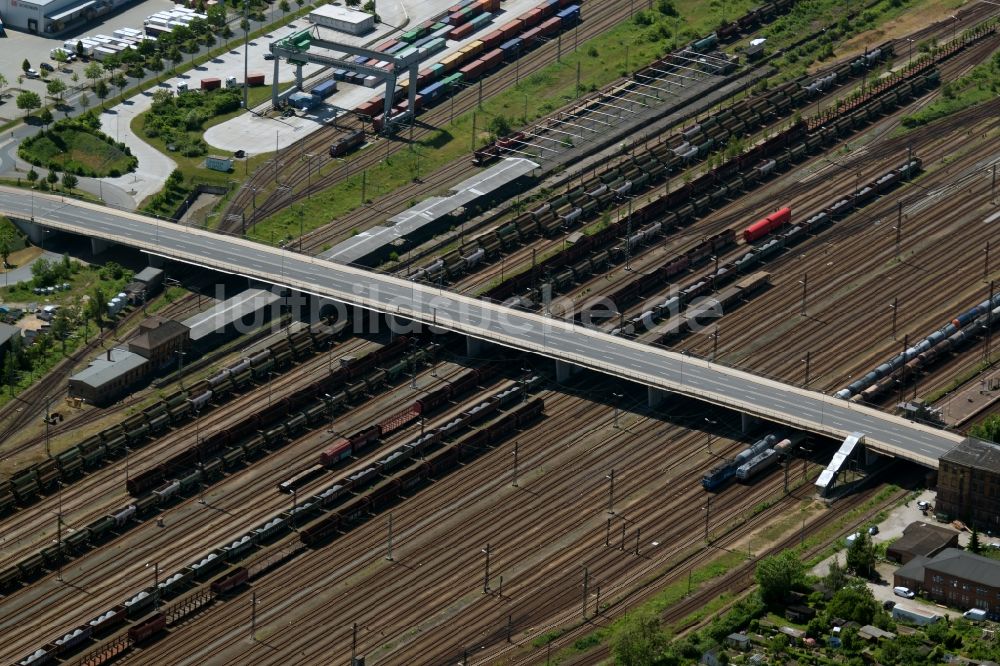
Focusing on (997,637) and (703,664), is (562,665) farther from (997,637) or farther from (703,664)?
(997,637)

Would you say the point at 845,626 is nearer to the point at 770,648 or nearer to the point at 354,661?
the point at 770,648

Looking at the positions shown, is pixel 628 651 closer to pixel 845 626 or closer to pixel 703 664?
pixel 703 664

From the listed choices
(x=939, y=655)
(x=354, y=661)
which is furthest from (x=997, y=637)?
(x=354, y=661)

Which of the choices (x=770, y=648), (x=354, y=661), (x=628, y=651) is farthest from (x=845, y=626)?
(x=354, y=661)

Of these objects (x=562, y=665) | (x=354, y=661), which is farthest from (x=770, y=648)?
(x=354, y=661)
